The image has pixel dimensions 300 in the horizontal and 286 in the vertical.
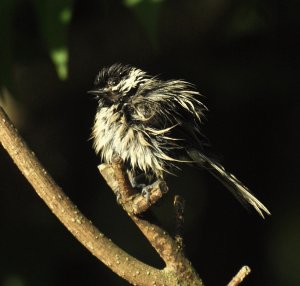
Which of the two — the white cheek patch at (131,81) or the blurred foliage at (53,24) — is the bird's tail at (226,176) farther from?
the blurred foliage at (53,24)

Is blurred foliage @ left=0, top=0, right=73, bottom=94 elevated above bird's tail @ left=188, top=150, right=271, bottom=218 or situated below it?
above

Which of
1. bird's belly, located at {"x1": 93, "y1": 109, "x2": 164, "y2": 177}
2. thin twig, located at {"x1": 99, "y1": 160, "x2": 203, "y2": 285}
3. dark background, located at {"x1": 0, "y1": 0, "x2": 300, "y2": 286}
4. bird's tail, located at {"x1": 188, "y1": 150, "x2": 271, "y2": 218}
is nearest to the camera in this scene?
thin twig, located at {"x1": 99, "y1": 160, "x2": 203, "y2": 285}

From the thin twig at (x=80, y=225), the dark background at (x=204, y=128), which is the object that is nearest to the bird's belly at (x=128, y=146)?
the thin twig at (x=80, y=225)

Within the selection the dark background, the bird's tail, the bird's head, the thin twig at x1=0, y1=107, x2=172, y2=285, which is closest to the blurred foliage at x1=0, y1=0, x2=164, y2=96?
the thin twig at x1=0, y1=107, x2=172, y2=285

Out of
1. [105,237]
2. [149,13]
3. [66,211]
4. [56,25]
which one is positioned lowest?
[105,237]

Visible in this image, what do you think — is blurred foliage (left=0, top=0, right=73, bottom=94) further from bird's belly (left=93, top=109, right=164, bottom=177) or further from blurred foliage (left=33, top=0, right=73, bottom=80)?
bird's belly (left=93, top=109, right=164, bottom=177)

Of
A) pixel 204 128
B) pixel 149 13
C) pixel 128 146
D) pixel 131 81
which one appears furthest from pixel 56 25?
pixel 204 128

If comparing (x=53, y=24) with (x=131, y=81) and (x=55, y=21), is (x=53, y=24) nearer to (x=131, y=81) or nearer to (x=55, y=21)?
(x=55, y=21)
